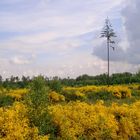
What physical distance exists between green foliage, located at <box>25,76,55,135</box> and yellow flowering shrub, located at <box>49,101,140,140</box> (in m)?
0.68

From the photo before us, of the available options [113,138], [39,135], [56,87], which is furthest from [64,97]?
[39,135]

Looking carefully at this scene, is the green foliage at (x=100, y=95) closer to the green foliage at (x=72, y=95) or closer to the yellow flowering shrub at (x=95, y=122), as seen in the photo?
the green foliage at (x=72, y=95)

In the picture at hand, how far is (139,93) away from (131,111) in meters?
29.1

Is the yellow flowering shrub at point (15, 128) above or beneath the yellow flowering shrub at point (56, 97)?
beneath

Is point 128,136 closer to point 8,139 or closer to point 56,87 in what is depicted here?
point 8,139

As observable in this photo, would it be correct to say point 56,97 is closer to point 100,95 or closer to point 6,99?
point 6,99

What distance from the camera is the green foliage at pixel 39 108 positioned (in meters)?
15.6

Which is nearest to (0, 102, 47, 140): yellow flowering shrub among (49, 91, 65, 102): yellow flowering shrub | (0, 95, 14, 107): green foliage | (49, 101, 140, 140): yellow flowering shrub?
(49, 101, 140, 140): yellow flowering shrub

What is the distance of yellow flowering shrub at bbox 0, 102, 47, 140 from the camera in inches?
562

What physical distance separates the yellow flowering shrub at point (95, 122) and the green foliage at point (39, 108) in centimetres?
68

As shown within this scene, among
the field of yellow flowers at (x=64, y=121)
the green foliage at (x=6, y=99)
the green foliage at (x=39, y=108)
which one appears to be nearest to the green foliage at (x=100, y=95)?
the green foliage at (x=6, y=99)

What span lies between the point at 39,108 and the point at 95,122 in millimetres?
3277

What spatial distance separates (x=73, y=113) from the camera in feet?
58.8

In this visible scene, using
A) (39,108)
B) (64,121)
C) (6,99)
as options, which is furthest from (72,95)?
(39,108)
